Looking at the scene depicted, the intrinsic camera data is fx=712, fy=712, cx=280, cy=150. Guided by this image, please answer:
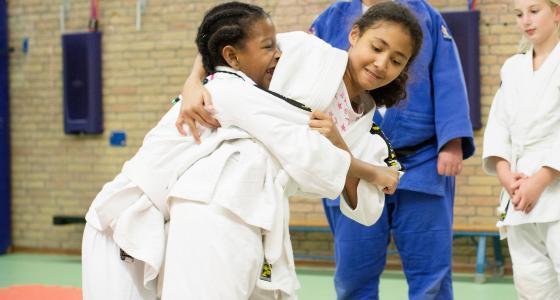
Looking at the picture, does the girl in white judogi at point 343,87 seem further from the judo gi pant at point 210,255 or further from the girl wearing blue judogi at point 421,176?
the girl wearing blue judogi at point 421,176

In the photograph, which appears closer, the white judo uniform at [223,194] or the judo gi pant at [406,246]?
the white judo uniform at [223,194]

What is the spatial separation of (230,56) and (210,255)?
1.87ft

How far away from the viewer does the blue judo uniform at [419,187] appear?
2.92 meters

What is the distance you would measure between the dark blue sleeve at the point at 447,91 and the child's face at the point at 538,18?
1.14ft

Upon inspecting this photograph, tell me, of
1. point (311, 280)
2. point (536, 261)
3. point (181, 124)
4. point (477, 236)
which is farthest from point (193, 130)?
point (477, 236)

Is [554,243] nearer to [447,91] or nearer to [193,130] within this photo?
[447,91]

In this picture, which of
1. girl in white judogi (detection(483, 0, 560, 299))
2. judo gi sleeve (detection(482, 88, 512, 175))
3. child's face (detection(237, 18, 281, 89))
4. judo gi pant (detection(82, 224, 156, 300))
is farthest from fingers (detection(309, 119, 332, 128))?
judo gi sleeve (detection(482, 88, 512, 175))

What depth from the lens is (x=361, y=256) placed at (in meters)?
2.97

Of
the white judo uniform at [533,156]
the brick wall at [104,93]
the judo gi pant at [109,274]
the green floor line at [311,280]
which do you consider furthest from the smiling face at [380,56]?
the brick wall at [104,93]

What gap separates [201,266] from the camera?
171cm

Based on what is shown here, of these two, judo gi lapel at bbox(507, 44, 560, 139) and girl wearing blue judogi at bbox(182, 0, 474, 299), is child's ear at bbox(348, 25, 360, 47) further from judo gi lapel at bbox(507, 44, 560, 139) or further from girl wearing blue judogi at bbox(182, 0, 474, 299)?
judo gi lapel at bbox(507, 44, 560, 139)

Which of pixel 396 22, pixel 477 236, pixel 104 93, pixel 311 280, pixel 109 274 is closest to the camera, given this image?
pixel 109 274

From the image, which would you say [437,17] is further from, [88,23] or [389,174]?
[88,23]

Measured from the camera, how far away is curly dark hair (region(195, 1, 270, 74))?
1.93 metres
